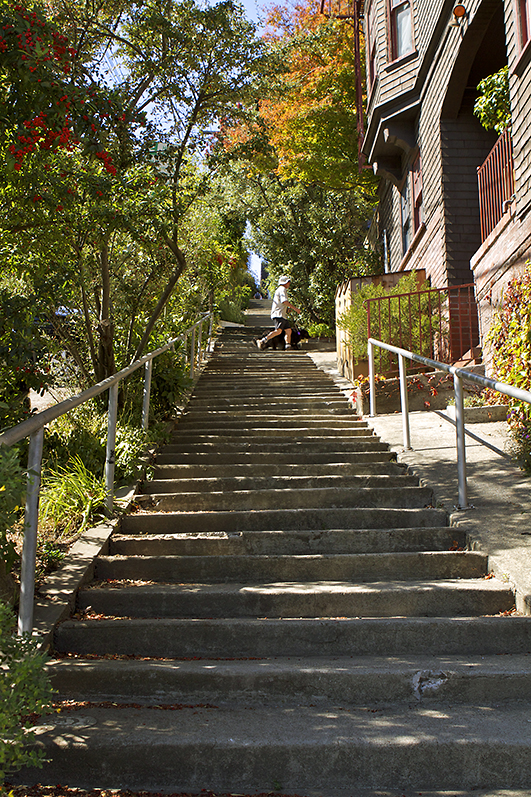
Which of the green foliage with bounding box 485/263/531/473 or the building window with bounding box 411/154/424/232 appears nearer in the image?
the green foliage with bounding box 485/263/531/473

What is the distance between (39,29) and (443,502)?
3866mm

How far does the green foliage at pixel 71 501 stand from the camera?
4.43 metres

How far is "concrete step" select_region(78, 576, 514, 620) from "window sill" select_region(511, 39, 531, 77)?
18.1ft

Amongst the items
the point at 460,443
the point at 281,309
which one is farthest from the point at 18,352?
the point at 281,309

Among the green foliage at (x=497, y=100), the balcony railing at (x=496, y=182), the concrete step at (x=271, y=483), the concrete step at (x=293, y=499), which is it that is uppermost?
the green foliage at (x=497, y=100)

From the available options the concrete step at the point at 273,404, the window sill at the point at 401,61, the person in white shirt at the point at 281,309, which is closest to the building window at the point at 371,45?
the window sill at the point at 401,61

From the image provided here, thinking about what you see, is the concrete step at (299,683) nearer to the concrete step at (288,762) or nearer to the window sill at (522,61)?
the concrete step at (288,762)

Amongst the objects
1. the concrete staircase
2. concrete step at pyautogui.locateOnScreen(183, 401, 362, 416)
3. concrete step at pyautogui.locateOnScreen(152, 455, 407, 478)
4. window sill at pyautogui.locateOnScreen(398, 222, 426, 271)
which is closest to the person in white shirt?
window sill at pyautogui.locateOnScreen(398, 222, 426, 271)

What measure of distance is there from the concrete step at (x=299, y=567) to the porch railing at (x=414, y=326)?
455 centimetres

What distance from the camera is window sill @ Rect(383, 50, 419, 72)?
1201 centimetres

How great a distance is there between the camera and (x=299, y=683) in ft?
9.54

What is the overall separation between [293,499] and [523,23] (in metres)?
5.54

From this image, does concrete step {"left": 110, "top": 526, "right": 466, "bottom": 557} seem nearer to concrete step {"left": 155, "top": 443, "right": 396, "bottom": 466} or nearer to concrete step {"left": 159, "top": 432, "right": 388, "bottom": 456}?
concrete step {"left": 155, "top": 443, "right": 396, "bottom": 466}

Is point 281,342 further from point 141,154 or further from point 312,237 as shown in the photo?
point 141,154
